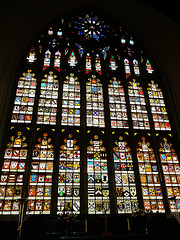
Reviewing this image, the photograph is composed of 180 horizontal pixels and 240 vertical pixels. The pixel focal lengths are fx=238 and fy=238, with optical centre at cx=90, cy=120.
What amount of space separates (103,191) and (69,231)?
189 cm

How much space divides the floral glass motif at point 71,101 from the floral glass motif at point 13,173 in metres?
1.74

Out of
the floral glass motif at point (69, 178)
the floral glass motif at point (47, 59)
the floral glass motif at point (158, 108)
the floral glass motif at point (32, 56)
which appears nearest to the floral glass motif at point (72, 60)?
the floral glass motif at point (47, 59)

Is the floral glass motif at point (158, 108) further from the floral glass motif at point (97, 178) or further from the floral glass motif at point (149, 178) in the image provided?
the floral glass motif at point (97, 178)

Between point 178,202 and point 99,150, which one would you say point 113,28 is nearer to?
point 99,150

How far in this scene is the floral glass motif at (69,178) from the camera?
7289 millimetres

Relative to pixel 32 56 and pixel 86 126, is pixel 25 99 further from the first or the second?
pixel 86 126

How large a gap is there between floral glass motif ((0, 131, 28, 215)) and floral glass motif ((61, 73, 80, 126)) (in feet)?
5.71

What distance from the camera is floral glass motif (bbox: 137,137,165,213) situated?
300 inches

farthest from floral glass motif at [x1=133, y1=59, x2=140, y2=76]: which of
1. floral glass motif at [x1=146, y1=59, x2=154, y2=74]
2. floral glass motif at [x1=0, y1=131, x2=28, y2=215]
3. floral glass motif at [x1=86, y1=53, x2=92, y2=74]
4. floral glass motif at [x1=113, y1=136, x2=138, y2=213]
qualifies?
floral glass motif at [x1=0, y1=131, x2=28, y2=215]

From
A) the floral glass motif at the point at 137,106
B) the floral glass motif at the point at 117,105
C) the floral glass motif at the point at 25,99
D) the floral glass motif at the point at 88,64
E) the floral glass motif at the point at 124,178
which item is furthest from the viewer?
the floral glass motif at the point at 88,64

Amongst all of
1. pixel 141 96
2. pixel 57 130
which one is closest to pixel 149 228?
pixel 57 130

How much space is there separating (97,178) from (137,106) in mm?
3559

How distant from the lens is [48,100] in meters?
9.28

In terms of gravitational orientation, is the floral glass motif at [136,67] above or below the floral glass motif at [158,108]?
above
